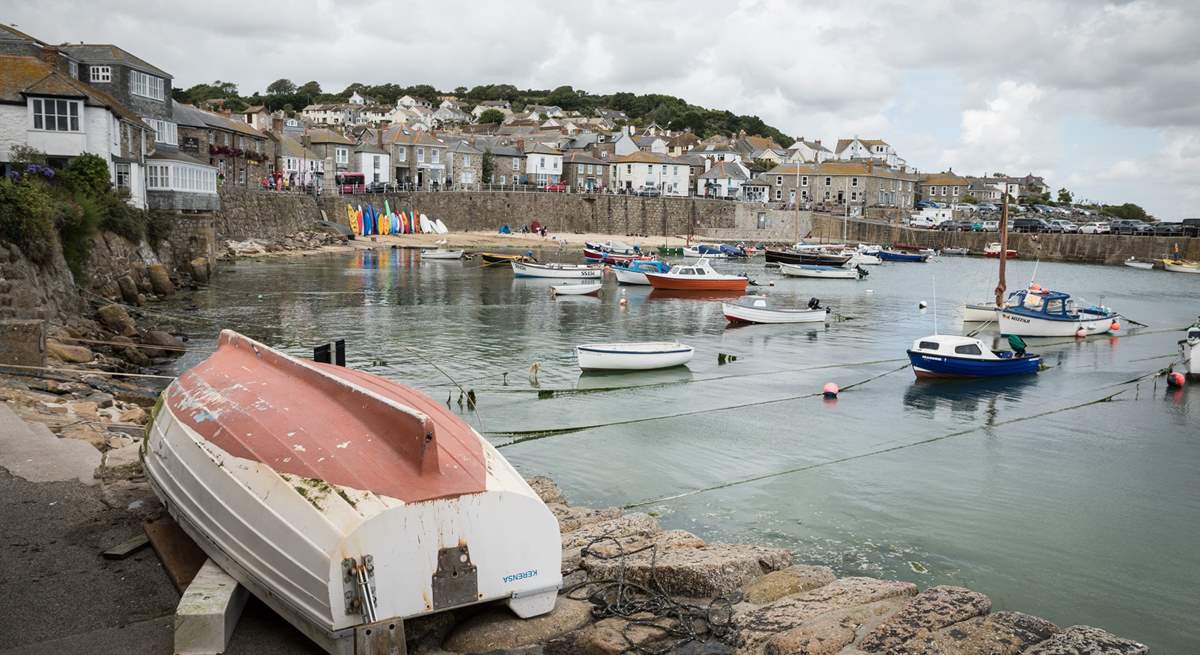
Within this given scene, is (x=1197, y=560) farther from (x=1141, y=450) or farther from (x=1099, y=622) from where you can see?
(x=1141, y=450)

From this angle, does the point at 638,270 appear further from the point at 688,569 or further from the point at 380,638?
the point at 380,638

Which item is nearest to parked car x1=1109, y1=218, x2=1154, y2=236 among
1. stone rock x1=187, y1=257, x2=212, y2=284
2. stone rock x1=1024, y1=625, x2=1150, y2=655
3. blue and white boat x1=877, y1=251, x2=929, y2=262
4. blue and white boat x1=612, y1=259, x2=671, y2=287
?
blue and white boat x1=877, y1=251, x2=929, y2=262

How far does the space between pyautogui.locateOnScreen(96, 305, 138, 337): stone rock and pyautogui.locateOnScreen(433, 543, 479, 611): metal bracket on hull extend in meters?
21.9

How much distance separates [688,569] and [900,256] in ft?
266

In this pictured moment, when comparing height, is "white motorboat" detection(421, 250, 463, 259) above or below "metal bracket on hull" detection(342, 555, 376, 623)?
above

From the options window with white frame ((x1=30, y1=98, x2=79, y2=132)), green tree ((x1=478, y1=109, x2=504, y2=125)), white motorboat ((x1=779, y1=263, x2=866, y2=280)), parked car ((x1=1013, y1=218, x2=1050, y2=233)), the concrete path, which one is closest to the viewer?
the concrete path

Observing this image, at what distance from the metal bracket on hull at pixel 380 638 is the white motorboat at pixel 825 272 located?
2342 inches

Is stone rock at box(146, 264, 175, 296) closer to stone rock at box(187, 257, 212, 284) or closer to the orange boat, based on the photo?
stone rock at box(187, 257, 212, 284)

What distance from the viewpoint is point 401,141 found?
88.9 metres

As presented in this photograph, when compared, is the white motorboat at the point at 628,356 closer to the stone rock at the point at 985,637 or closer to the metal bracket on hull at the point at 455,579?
the stone rock at the point at 985,637

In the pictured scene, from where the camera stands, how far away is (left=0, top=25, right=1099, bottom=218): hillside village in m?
34.7

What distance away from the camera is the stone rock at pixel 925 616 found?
719cm

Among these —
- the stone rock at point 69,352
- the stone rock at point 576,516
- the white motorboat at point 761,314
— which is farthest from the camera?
the white motorboat at point 761,314

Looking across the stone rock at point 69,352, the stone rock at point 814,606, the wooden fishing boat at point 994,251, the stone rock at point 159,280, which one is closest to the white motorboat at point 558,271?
the stone rock at point 159,280
